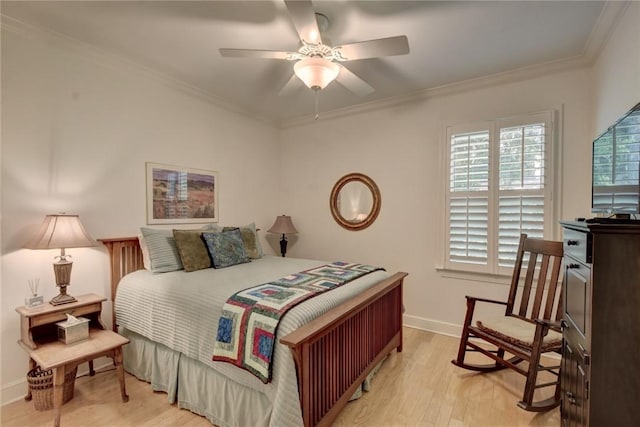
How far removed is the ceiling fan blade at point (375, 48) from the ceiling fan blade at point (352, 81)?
9.3 inches

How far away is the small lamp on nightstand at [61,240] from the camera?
2082mm

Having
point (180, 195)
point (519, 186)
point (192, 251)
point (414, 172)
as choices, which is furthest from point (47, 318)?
point (519, 186)

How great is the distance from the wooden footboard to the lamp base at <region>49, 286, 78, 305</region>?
180cm

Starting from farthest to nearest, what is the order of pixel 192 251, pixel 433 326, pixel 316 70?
1. pixel 433 326
2. pixel 192 251
3. pixel 316 70

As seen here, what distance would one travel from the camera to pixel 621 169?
1.40 m

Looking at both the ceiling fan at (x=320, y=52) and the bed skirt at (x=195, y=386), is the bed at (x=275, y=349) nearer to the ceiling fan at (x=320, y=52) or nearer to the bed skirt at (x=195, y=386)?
the bed skirt at (x=195, y=386)

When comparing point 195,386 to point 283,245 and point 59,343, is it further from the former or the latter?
point 283,245

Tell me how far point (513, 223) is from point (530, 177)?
45 centimetres

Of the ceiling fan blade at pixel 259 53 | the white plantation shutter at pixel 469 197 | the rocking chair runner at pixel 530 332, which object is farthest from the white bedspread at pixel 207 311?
the ceiling fan blade at pixel 259 53

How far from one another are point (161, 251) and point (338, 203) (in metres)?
2.19

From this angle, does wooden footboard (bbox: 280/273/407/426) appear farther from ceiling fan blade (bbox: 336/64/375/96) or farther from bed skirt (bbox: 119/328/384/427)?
ceiling fan blade (bbox: 336/64/375/96)

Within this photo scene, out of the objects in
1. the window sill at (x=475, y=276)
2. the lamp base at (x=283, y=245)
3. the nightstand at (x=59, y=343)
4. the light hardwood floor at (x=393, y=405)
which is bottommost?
the light hardwood floor at (x=393, y=405)

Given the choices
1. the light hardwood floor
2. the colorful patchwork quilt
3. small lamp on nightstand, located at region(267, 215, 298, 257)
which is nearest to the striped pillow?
the light hardwood floor

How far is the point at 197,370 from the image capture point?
6.63 feet
